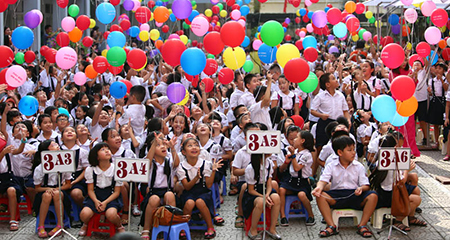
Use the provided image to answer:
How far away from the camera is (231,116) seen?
7.96 metres

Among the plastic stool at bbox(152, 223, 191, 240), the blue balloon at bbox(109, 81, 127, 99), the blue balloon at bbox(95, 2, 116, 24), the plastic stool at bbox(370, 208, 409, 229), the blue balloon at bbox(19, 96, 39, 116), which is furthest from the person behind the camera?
the blue balloon at bbox(95, 2, 116, 24)

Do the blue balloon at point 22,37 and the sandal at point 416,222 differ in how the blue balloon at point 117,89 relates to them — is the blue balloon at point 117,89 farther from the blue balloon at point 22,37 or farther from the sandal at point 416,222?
the sandal at point 416,222

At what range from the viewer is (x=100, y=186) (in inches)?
220

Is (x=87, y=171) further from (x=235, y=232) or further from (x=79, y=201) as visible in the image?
(x=235, y=232)

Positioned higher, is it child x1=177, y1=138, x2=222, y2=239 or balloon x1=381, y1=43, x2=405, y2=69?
balloon x1=381, y1=43, x2=405, y2=69

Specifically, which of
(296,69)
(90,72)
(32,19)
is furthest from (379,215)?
(32,19)

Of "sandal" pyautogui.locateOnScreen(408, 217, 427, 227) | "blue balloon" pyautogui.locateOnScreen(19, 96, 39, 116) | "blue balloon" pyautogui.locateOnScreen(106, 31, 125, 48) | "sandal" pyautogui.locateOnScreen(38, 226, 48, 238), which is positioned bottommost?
"sandal" pyautogui.locateOnScreen(38, 226, 48, 238)

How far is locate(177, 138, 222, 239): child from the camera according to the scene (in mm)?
5480

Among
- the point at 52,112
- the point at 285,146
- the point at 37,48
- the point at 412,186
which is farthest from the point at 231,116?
the point at 37,48

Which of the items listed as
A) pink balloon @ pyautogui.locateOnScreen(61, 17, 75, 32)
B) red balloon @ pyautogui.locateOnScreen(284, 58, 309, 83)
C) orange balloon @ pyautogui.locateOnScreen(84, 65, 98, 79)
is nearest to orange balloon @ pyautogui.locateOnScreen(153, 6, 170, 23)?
orange balloon @ pyautogui.locateOnScreen(84, 65, 98, 79)

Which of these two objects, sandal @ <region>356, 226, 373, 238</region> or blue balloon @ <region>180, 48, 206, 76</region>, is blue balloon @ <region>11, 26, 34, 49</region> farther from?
sandal @ <region>356, 226, 373, 238</region>

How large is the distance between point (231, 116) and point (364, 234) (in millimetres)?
3110

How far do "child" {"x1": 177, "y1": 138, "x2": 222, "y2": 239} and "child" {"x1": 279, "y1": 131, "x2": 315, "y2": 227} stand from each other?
0.80 metres

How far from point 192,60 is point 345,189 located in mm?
2211
